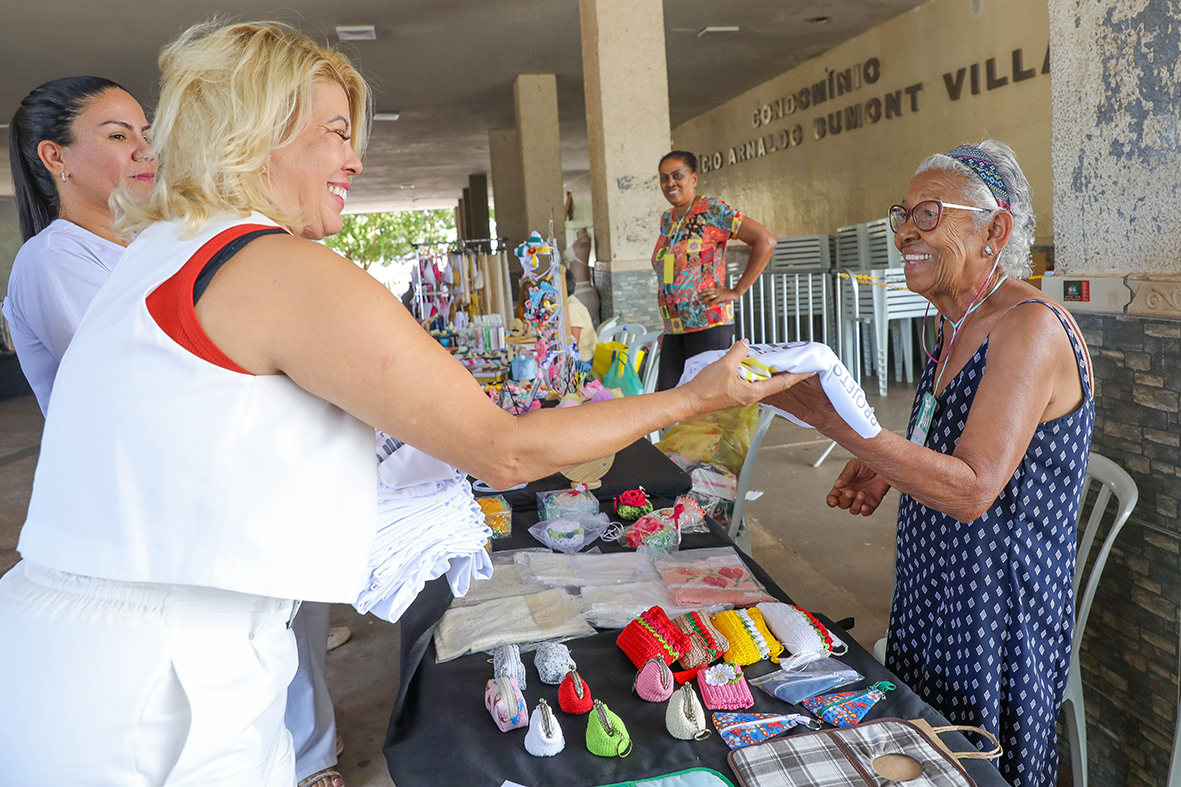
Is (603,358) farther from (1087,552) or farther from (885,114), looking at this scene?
(885,114)

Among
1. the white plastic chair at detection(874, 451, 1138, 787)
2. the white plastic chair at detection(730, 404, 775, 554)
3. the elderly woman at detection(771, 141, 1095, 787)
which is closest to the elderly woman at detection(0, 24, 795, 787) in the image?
the elderly woman at detection(771, 141, 1095, 787)

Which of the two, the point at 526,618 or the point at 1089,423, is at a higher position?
the point at 1089,423

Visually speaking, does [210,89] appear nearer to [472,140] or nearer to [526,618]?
[526,618]

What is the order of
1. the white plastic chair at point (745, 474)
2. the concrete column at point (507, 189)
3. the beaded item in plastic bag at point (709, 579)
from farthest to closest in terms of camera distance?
the concrete column at point (507, 189)
the white plastic chair at point (745, 474)
the beaded item in plastic bag at point (709, 579)

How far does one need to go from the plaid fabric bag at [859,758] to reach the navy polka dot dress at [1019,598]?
0.43 m

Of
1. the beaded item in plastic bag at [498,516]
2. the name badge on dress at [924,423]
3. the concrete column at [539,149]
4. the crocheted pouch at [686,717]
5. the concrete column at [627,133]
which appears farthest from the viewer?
the concrete column at [539,149]

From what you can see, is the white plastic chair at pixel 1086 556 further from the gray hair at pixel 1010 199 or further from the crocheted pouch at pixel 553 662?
the crocheted pouch at pixel 553 662

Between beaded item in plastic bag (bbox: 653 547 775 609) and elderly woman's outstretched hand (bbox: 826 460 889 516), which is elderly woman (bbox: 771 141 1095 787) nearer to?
elderly woman's outstretched hand (bbox: 826 460 889 516)

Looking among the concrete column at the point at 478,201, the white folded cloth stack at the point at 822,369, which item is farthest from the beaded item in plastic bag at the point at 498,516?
the concrete column at the point at 478,201

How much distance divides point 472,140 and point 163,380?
1616 centimetres

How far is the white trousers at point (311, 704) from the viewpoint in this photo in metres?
2.13

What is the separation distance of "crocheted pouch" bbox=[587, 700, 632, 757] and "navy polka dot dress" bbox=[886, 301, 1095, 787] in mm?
798

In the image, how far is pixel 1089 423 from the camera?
5.21 feet

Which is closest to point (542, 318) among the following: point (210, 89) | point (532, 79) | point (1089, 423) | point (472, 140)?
point (1089, 423)
